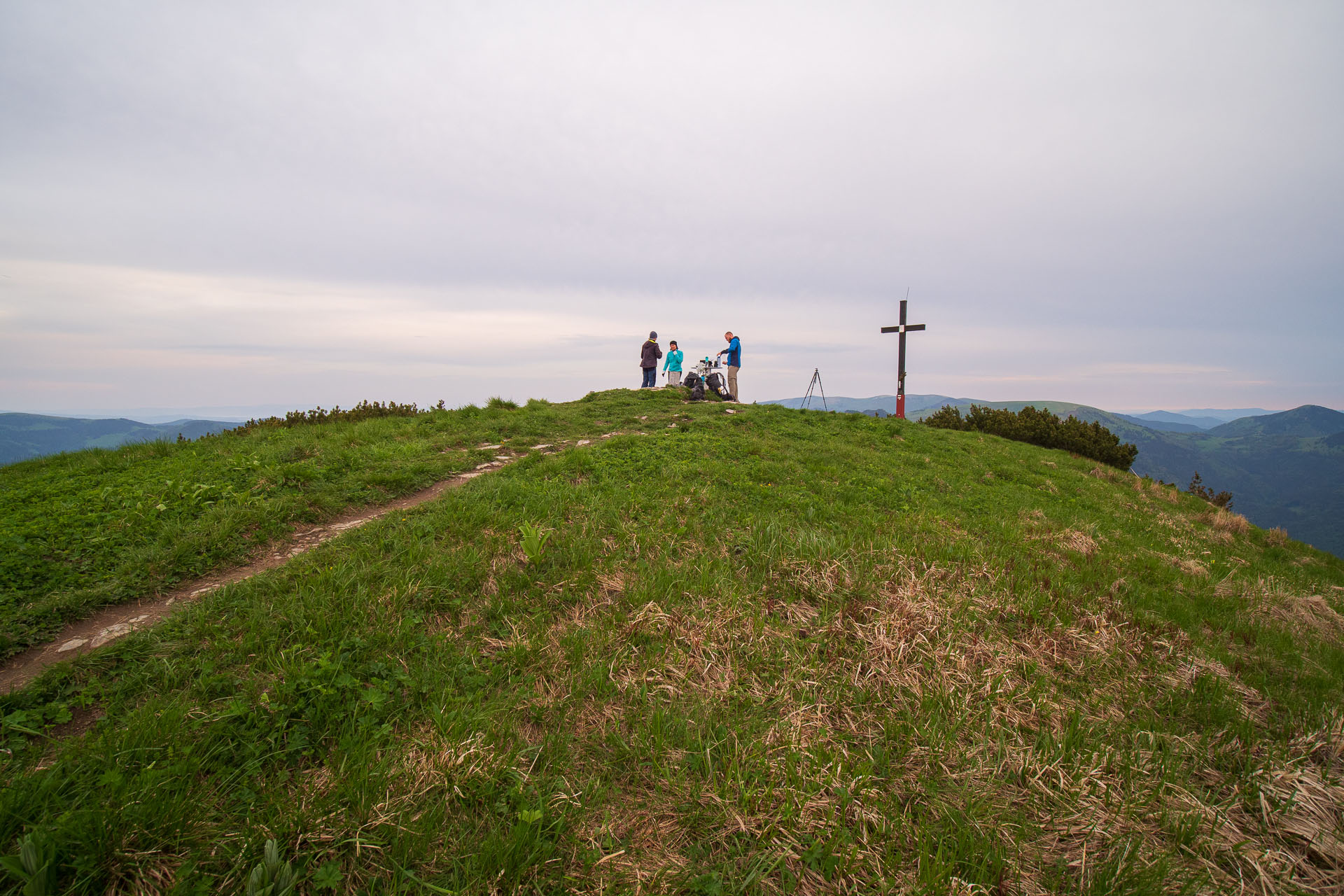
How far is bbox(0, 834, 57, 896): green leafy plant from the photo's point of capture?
2.07 meters

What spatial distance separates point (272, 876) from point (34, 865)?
35.2 inches

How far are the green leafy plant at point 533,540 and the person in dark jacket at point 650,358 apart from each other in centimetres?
1730

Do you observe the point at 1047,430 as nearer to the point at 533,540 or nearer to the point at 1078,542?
the point at 1078,542

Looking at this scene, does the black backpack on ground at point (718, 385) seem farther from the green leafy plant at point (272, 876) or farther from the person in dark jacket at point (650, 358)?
the green leafy plant at point (272, 876)

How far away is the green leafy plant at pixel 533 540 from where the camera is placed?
5.42 metres

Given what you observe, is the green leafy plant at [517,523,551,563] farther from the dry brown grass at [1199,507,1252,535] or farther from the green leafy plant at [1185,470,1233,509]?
the green leafy plant at [1185,470,1233,509]

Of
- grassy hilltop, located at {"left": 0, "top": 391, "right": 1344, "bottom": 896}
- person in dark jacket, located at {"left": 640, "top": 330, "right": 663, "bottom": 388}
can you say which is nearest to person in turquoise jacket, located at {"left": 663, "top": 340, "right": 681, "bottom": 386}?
person in dark jacket, located at {"left": 640, "top": 330, "right": 663, "bottom": 388}

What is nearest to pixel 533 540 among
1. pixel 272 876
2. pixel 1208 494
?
pixel 272 876

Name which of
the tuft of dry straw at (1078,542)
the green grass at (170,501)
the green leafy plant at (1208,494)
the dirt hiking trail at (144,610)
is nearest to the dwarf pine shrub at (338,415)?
the green grass at (170,501)

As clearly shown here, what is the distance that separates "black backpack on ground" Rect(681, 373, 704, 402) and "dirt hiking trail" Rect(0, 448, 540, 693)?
14910mm

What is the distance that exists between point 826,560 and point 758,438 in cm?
707

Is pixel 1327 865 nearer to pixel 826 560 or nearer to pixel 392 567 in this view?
pixel 826 560

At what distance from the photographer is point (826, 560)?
5746mm

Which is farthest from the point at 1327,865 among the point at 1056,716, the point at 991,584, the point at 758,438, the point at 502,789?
the point at 758,438
